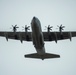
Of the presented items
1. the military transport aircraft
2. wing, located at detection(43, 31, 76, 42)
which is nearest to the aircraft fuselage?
the military transport aircraft

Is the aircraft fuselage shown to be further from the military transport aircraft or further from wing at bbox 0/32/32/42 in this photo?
wing at bbox 0/32/32/42

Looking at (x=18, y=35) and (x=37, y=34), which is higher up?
(x=37, y=34)

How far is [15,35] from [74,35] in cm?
1668

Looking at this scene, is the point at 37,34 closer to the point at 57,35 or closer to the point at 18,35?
the point at 57,35

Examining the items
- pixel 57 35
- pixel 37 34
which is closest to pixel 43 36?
pixel 57 35

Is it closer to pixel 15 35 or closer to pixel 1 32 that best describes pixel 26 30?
pixel 15 35

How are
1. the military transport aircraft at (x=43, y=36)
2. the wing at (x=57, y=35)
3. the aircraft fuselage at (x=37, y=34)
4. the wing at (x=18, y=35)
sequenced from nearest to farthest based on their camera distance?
the aircraft fuselage at (x=37, y=34)
the military transport aircraft at (x=43, y=36)
the wing at (x=57, y=35)
the wing at (x=18, y=35)

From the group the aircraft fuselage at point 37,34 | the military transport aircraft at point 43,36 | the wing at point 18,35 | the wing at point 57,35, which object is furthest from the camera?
the wing at point 18,35

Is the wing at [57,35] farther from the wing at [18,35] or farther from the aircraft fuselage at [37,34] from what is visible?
the aircraft fuselage at [37,34]

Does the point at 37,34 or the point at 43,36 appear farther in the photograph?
the point at 43,36

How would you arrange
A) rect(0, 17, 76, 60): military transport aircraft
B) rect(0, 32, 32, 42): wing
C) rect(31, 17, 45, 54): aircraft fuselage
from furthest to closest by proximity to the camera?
1. rect(0, 32, 32, 42): wing
2. rect(0, 17, 76, 60): military transport aircraft
3. rect(31, 17, 45, 54): aircraft fuselage

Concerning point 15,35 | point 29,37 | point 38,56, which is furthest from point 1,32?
point 38,56

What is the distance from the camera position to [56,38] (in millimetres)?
49938

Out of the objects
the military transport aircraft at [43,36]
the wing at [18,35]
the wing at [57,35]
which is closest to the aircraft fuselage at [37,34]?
the military transport aircraft at [43,36]
